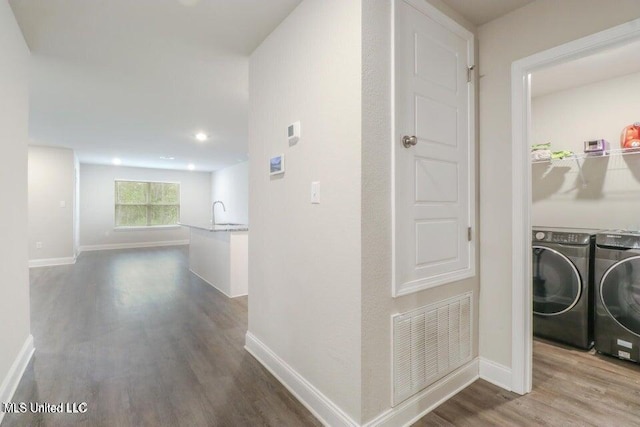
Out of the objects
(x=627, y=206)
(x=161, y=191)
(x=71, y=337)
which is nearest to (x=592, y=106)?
(x=627, y=206)

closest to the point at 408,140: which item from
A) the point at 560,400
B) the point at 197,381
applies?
the point at 560,400

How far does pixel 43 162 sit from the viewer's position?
609 cm

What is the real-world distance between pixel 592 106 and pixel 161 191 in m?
9.95

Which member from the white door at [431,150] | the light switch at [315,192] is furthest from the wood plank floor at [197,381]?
the light switch at [315,192]

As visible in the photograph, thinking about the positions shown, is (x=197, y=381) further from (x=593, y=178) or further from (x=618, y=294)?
(x=593, y=178)

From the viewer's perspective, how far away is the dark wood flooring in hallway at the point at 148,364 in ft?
5.72

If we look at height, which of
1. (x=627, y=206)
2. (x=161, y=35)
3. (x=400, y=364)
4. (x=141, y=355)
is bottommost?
(x=141, y=355)

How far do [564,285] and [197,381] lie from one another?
9.86 ft

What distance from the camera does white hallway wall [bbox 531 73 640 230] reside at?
2.73m

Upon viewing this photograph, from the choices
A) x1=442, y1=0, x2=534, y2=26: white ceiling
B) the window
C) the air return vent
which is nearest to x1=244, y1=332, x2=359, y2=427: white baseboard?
the air return vent

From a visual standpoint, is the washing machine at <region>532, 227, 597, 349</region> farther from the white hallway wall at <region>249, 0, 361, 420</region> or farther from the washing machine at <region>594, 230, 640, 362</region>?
the white hallway wall at <region>249, 0, 361, 420</region>

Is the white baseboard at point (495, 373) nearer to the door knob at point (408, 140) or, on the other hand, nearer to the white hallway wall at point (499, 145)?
the white hallway wall at point (499, 145)

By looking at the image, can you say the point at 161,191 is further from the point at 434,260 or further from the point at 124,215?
the point at 434,260

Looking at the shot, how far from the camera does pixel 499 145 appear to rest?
2031mm
